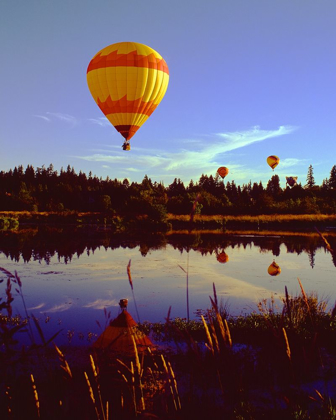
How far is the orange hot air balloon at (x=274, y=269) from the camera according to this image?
2125 cm

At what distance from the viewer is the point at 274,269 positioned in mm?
22438

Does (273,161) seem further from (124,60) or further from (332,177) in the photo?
(332,177)

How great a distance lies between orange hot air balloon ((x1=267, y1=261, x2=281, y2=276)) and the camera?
21250 millimetres

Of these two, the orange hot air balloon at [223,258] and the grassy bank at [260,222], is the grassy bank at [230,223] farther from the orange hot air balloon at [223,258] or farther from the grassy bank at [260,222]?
the orange hot air balloon at [223,258]

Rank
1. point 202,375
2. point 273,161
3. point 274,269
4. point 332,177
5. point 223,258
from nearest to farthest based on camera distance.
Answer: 1. point 202,375
2. point 274,269
3. point 223,258
4. point 273,161
5. point 332,177

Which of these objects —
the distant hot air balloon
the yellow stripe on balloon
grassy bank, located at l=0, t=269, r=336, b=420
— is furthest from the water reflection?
the distant hot air balloon

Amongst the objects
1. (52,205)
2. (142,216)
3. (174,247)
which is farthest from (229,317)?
(52,205)

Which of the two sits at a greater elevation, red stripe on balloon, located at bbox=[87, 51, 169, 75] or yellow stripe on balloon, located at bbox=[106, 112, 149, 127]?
red stripe on balloon, located at bbox=[87, 51, 169, 75]

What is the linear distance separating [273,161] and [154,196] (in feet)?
87.3

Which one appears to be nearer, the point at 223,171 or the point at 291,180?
the point at 223,171

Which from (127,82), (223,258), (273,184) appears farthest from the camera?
(273,184)

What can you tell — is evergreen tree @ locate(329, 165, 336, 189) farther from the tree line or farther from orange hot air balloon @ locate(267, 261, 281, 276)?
orange hot air balloon @ locate(267, 261, 281, 276)

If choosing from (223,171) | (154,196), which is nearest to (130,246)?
(223,171)

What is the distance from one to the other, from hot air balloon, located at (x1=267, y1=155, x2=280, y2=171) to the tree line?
30.1 ft
